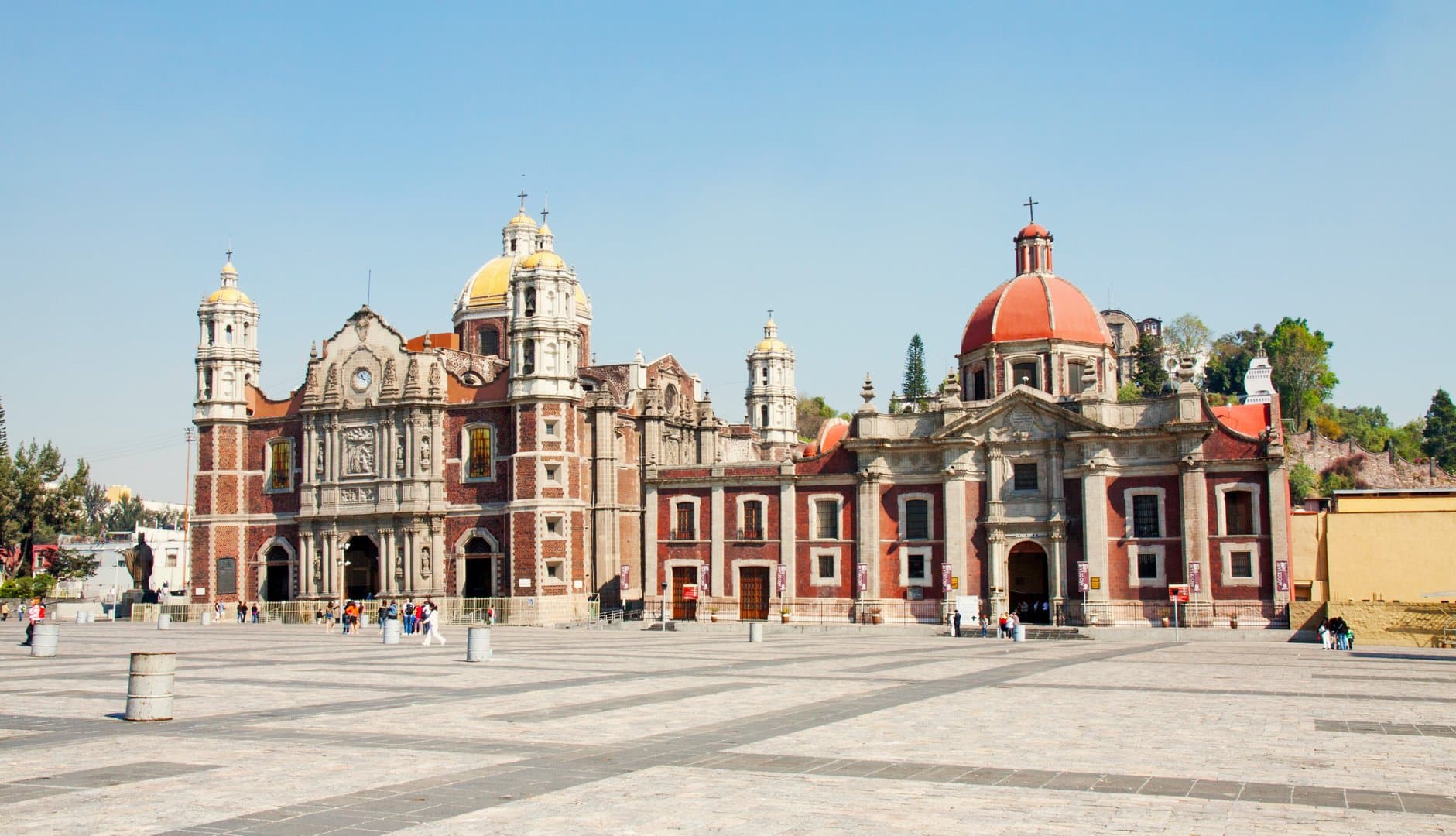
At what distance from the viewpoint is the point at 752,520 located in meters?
59.6

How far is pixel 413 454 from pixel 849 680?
4186 cm

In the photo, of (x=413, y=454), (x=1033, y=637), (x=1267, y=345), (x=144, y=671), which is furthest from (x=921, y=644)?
(x=1267, y=345)

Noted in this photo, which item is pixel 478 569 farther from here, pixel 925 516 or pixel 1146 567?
pixel 1146 567

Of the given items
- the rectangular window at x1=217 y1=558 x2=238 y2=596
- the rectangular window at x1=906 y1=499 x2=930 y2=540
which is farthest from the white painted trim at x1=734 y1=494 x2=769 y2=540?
the rectangular window at x1=217 y1=558 x2=238 y2=596

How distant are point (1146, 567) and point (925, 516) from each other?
30.2 ft

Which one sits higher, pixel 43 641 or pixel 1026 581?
pixel 43 641

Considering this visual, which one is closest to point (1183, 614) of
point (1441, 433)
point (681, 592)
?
point (681, 592)

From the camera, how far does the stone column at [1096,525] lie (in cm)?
5338

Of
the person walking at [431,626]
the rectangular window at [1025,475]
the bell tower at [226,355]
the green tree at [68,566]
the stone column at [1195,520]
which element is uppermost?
the bell tower at [226,355]

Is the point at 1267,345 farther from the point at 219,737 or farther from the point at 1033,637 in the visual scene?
the point at 219,737

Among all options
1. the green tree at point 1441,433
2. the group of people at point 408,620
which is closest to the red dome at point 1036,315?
the group of people at point 408,620

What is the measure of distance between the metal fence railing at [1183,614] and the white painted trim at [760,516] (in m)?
13.1

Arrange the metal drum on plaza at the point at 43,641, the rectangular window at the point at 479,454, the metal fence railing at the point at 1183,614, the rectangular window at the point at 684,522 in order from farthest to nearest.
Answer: the rectangular window at the point at 479,454 → the rectangular window at the point at 684,522 → the metal fence railing at the point at 1183,614 → the metal drum on plaza at the point at 43,641

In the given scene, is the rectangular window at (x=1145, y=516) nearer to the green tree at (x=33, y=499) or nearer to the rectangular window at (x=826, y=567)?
the rectangular window at (x=826, y=567)
